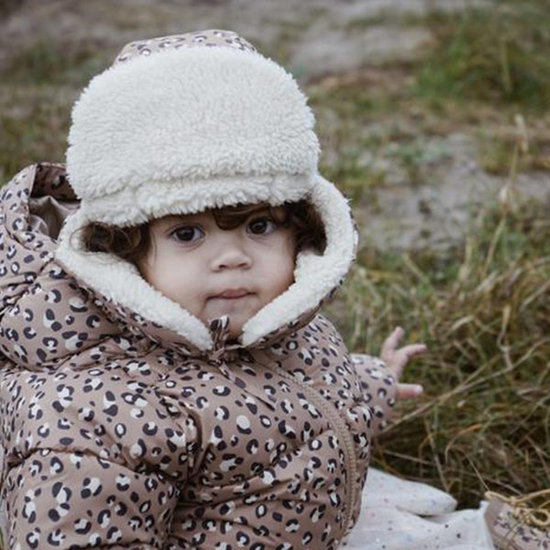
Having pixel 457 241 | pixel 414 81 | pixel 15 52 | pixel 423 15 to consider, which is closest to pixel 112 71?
pixel 457 241

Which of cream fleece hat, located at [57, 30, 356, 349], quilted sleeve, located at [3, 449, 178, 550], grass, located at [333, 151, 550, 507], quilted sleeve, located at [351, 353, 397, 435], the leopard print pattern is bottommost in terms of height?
grass, located at [333, 151, 550, 507]

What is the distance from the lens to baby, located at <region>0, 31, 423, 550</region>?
4.49ft

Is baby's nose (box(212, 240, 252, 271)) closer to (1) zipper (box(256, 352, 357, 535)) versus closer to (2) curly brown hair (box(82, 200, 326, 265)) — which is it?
(2) curly brown hair (box(82, 200, 326, 265))

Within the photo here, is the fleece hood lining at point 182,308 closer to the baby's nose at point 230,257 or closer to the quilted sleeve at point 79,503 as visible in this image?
the baby's nose at point 230,257

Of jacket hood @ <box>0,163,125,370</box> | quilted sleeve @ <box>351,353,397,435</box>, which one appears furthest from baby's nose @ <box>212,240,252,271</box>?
quilted sleeve @ <box>351,353,397,435</box>

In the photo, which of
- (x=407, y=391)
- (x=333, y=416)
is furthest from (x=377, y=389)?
(x=333, y=416)

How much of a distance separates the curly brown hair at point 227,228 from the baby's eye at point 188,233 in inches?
1.1

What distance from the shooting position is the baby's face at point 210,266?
1439 millimetres

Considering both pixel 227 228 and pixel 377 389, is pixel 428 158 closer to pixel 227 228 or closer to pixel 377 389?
pixel 377 389

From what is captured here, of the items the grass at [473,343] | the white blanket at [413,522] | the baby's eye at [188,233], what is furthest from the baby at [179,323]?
the grass at [473,343]

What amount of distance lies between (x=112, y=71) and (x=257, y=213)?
0.26 m

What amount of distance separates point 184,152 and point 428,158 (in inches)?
87.2

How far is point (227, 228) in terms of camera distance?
1446mm

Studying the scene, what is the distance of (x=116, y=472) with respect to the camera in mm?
1345
